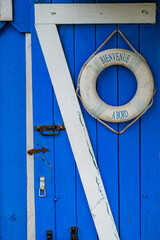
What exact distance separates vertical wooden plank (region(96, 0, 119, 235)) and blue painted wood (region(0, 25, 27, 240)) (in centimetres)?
56

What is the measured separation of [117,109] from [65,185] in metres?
0.56

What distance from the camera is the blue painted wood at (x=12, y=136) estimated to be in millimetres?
1728

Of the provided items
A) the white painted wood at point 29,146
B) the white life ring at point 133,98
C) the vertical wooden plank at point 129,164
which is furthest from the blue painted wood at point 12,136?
the vertical wooden plank at point 129,164

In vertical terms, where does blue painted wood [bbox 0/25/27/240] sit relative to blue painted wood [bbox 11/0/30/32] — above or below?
below

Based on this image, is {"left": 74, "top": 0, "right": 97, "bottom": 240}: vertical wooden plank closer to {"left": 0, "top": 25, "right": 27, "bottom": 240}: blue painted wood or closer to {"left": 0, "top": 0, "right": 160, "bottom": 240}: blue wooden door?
{"left": 0, "top": 0, "right": 160, "bottom": 240}: blue wooden door

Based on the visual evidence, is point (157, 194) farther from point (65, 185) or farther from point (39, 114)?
point (39, 114)

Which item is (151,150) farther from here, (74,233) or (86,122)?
(74,233)

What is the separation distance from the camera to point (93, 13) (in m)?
1.48

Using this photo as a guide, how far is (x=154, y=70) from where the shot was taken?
153 centimetres

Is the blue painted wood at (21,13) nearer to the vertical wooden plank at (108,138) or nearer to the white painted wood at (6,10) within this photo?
the white painted wood at (6,10)

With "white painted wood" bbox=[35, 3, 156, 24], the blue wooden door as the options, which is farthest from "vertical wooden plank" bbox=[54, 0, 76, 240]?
"white painted wood" bbox=[35, 3, 156, 24]

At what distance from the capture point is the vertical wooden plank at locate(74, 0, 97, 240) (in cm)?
151

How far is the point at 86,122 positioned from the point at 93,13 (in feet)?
2.11

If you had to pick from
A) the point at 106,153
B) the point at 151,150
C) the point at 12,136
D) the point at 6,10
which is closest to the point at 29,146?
the point at 12,136
